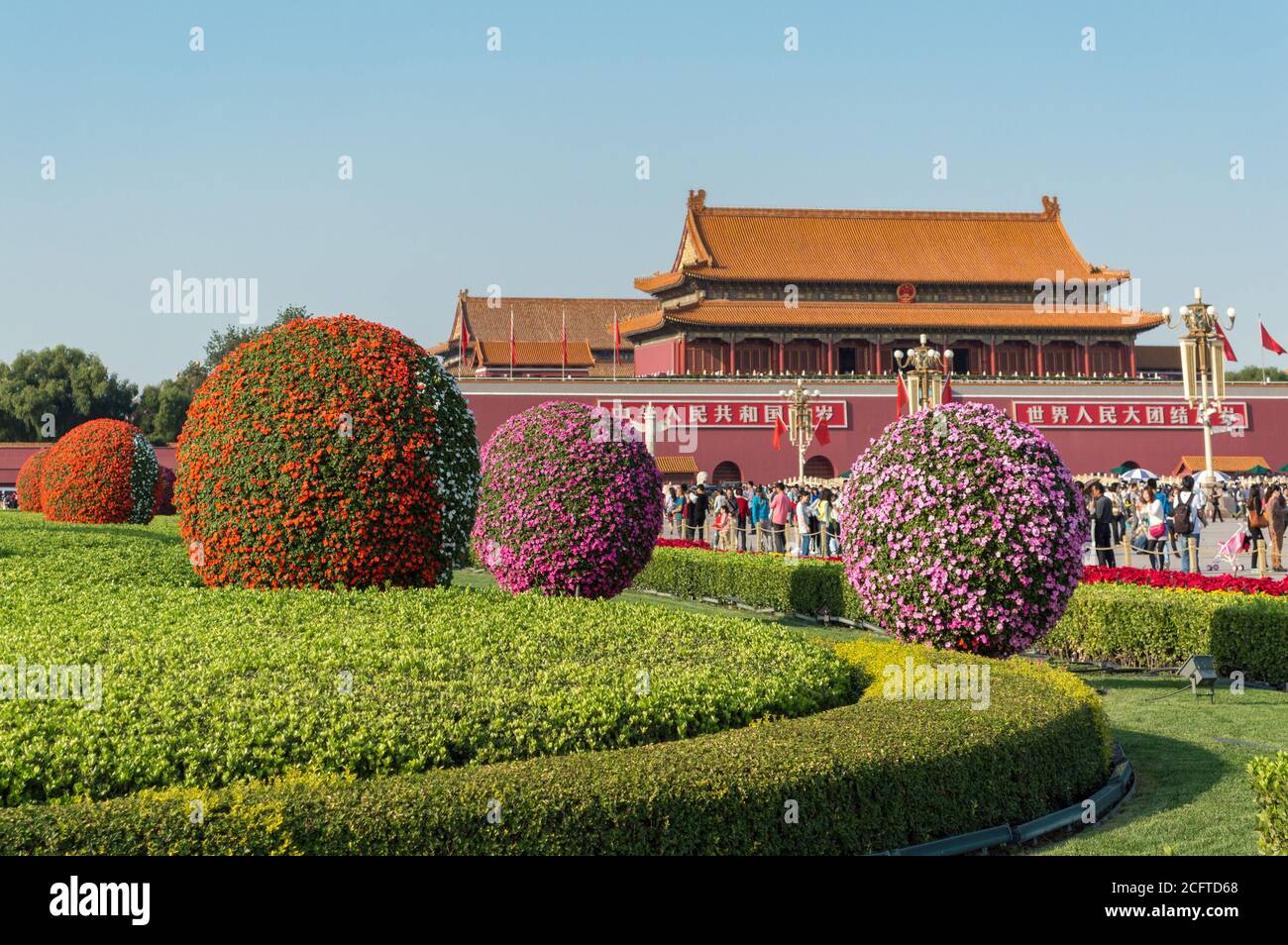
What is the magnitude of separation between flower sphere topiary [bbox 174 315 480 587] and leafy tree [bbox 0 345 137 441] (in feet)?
140

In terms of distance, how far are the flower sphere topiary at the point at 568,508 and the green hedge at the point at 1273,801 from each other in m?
7.45

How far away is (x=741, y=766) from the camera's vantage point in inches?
177

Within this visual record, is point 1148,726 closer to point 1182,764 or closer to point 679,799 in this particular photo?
point 1182,764

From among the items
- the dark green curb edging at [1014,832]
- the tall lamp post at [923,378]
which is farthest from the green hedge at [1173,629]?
the tall lamp post at [923,378]

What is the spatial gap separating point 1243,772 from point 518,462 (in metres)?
6.69

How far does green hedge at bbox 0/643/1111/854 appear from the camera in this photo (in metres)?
3.71

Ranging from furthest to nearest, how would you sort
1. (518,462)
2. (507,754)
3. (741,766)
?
(518,462) < (507,754) < (741,766)

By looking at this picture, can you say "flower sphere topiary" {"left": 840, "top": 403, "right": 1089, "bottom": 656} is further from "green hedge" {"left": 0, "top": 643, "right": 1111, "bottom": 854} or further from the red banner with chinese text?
the red banner with chinese text

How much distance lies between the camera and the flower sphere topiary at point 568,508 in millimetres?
11031

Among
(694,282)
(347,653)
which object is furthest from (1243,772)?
(694,282)

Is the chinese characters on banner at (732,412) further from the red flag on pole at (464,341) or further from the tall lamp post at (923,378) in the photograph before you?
the tall lamp post at (923,378)

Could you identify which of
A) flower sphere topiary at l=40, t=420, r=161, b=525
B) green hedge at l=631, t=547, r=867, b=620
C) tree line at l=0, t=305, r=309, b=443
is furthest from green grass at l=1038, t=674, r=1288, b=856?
tree line at l=0, t=305, r=309, b=443
